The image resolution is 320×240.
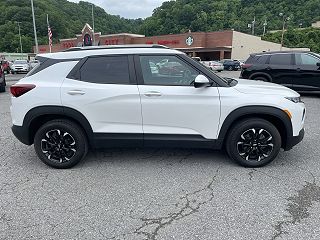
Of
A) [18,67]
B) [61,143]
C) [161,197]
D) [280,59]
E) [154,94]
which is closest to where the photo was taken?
[161,197]

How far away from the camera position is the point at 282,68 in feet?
32.2

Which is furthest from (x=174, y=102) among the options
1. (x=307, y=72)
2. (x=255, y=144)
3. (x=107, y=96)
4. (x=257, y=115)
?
(x=307, y=72)

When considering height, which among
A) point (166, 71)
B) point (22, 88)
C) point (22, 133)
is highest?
point (166, 71)

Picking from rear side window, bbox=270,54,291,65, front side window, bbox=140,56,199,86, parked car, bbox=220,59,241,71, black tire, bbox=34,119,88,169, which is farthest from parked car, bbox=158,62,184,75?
parked car, bbox=220,59,241,71

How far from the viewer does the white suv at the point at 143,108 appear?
3895 millimetres

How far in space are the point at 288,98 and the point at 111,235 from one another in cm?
298

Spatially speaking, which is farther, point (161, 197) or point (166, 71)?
point (166, 71)

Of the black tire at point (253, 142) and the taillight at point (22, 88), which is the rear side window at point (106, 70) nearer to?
the taillight at point (22, 88)

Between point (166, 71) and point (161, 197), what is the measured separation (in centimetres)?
176

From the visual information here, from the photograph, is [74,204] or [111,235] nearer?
[111,235]

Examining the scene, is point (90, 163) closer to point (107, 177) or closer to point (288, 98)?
point (107, 177)

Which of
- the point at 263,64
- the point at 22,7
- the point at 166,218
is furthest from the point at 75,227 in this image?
the point at 22,7

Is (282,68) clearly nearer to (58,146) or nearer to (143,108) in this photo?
(143,108)

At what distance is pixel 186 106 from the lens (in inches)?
153
